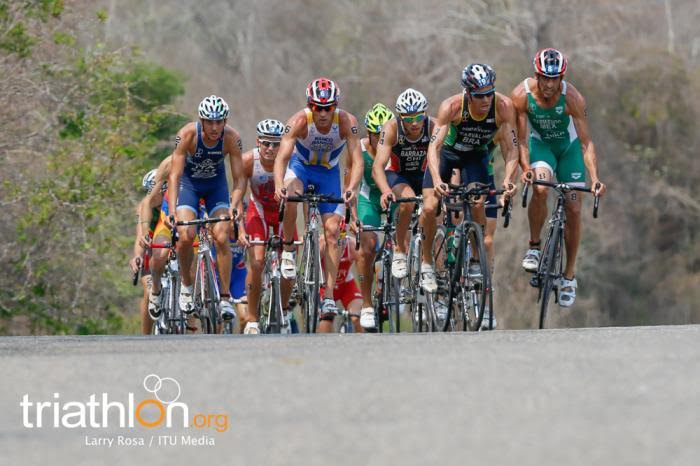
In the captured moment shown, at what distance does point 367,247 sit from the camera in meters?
18.3

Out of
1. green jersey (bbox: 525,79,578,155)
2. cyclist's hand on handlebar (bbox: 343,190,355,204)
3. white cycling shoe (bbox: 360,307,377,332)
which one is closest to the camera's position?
cyclist's hand on handlebar (bbox: 343,190,355,204)

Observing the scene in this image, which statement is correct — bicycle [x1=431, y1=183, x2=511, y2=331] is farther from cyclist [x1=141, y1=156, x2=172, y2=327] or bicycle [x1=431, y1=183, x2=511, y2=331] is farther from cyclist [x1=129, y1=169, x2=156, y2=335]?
cyclist [x1=129, y1=169, x2=156, y2=335]

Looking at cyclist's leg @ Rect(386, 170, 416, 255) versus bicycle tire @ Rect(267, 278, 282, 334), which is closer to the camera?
cyclist's leg @ Rect(386, 170, 416, 255)

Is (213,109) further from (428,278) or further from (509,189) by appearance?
(509,189)

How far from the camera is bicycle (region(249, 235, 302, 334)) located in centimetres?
1731

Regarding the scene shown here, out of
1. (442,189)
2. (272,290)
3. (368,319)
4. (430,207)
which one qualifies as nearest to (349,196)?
(430,207)

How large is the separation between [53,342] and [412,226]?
469cm

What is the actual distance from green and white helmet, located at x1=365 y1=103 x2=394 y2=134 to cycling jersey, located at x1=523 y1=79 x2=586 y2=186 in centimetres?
234

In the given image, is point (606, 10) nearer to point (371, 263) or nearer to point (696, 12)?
point (696, 12)

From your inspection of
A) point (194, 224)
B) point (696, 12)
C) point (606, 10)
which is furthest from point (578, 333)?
point (696, 12)

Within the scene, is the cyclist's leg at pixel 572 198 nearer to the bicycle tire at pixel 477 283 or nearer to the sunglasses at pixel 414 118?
the bicycle tire at pixel 477 283

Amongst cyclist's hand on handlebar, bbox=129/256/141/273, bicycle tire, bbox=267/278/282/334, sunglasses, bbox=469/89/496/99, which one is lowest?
bicycle tire, bbox=267/278/282/334

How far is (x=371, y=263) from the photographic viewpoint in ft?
59.6

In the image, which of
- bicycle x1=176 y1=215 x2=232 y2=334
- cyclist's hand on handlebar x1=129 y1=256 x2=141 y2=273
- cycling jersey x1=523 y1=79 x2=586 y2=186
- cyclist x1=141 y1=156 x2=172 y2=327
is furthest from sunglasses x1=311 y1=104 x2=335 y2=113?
cyclist's hand on handlebar x1=129 y1=256 x2=141 y2=273
